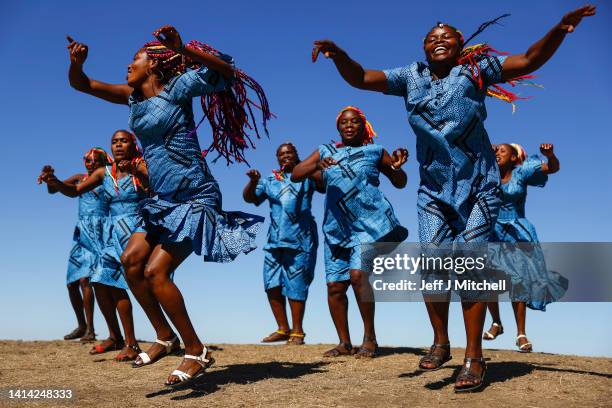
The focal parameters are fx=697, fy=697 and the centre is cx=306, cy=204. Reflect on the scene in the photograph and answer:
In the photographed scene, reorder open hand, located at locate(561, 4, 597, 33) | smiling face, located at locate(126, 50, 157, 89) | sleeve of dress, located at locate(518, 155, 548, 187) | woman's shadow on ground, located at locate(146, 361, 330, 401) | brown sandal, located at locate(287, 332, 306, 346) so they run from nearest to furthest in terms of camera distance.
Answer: open hand, located at locate(561, 4, 597, 33) < woman's shadow on ground, located at locate(146, 361, 330, 401) < smiling face, located at locate(126, 50, 157, 89) < sleeve of dress, located at locate(518, 155, 548, 187) < brown sandal, located at locate(287, 332, 306, 346)

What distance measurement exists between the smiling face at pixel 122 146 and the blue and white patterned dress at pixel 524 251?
14.6ft

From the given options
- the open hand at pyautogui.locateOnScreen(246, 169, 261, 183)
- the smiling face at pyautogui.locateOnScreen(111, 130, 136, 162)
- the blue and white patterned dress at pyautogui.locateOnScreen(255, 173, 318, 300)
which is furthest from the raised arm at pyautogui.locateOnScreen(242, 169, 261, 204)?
the smiling face at pyautogui.locateOnScreen(111, 130, 136, 162)

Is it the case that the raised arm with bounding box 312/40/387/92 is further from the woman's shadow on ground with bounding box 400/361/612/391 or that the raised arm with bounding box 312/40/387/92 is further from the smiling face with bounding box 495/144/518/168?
the smiling face with bounding box 495/144/518/168

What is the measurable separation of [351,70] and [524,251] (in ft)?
15.7

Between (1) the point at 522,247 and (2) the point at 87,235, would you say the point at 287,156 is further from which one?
(1) the point at 522,247

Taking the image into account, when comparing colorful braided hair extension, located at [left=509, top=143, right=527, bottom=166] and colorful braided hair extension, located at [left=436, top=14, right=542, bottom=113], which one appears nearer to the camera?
colorful braided hair extension, located at [left=436, top=14, right=542, bottom=113]

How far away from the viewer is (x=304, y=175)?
7.39 m

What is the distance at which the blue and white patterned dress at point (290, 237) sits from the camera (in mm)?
9570

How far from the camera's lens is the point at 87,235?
961 centimetres

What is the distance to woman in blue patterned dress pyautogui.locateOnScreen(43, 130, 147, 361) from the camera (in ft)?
25.1

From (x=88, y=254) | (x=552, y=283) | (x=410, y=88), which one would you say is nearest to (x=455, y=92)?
(x=410, y=88)

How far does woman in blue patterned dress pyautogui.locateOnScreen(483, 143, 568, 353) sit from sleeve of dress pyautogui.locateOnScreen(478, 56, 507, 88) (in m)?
3.69

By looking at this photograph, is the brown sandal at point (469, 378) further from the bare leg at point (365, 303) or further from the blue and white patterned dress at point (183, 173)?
the bare leg at point (365, 303)

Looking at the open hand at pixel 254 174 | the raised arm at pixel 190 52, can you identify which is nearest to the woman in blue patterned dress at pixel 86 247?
the open hand at pixel 254 174
